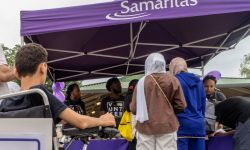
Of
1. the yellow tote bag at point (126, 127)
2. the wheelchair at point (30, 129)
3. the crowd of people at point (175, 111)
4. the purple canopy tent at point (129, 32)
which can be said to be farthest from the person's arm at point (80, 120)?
the yellow tote bag at point (126, 127)

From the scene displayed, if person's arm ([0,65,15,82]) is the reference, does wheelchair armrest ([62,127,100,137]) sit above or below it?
below

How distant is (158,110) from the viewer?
14.8 ft

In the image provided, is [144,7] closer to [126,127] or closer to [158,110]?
[158,110]

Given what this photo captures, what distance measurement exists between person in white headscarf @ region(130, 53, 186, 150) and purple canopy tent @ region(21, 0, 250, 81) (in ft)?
2.99

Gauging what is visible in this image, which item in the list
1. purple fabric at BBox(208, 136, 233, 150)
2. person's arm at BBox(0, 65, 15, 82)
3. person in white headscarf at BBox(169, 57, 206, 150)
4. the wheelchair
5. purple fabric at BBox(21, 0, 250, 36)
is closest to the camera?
the wheelchair

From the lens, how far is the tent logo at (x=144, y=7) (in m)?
5.12

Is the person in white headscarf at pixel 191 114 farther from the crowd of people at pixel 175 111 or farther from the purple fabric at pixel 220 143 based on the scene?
the purple fabric at pixel 220 143

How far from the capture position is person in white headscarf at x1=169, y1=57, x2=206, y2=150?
4816 mm

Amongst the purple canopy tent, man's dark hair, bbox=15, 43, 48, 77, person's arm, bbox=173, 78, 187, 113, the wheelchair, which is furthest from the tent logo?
the wheelchair

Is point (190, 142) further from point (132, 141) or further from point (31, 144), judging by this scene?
point (31, 144)

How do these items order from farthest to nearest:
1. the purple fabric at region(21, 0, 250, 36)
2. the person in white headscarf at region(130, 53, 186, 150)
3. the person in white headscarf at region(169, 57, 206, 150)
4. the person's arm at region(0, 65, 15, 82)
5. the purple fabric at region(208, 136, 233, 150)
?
the purple fabric at region(208, 136, 233, 150) < the purple fabric at region(21, 0, 250, 36) < the person in white headscarf at region(169, 57, 206, 150) < the person in white headscarf at region(130, 53, 186, 150) < the person's arm at region(0, 65, 15, 82)

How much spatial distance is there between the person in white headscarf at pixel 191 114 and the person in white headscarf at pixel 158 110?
27 centimetres

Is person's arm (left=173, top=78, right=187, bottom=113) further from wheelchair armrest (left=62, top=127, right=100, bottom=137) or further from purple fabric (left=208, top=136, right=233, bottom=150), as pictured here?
wheelchair armrest (left=62, top=127, right=100, bottom=137)

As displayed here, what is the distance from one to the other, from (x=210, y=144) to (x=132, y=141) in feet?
3.46
